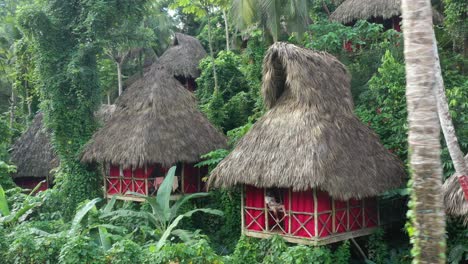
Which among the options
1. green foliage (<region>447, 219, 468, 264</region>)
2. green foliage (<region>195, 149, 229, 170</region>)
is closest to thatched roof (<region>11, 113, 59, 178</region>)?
green foliage (<region>195, 149, 229, 170</region>)

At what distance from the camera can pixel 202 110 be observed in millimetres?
16906

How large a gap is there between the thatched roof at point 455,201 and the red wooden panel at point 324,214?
217cm

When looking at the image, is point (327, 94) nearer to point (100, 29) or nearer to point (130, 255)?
point (130, 255)

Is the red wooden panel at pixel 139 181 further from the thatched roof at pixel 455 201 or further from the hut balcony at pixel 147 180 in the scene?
the thatched roof at pixel 455 201

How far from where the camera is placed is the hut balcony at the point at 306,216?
34.1ft

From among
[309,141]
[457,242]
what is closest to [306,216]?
[309,141]

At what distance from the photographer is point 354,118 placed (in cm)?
1159

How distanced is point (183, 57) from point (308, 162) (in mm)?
13163

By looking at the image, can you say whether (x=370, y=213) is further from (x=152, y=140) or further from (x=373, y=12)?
(x=373, y=12)

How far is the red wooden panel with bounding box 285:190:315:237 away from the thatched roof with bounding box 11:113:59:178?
37.3 ft

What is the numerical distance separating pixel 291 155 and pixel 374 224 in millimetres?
2791

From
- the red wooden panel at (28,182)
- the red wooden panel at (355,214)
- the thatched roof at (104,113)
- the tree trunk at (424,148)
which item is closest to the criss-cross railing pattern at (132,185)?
the thatched roof at (104,113)

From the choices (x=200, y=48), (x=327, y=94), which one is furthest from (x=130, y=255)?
(x=200, y=48)

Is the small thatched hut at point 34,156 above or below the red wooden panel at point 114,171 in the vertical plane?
above
